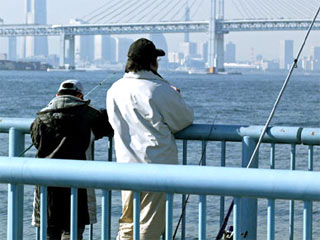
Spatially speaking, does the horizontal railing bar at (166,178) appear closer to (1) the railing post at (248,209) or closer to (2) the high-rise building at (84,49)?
(1) the railing post at (248,209)

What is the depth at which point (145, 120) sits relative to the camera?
Result: 3.16m

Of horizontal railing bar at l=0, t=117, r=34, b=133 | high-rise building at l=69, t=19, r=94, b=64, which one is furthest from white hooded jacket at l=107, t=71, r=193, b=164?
high-rise building at l=69, t=19, r=94, b=64

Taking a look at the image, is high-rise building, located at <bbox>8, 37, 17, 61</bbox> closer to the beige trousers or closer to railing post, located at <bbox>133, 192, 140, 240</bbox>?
the beige trousers

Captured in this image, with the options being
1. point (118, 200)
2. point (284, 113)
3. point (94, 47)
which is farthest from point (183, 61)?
point (118, 200)

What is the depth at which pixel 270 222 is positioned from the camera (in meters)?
2.06

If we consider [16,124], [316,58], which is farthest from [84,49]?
[16,124]

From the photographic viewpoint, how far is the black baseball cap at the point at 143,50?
3.22 m

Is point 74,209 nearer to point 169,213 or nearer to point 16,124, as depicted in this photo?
point 169,213

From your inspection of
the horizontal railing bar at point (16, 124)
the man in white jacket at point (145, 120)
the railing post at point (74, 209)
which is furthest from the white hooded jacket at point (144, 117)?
the railing post at point (74, 209)

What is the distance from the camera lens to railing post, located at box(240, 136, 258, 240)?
10.4 feet

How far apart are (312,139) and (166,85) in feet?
2.03

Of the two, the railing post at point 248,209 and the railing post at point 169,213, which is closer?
the railing post at point 169,213

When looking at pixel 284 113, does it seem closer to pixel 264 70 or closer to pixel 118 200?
pixel 118 200

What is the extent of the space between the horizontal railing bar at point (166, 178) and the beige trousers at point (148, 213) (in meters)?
0.91
